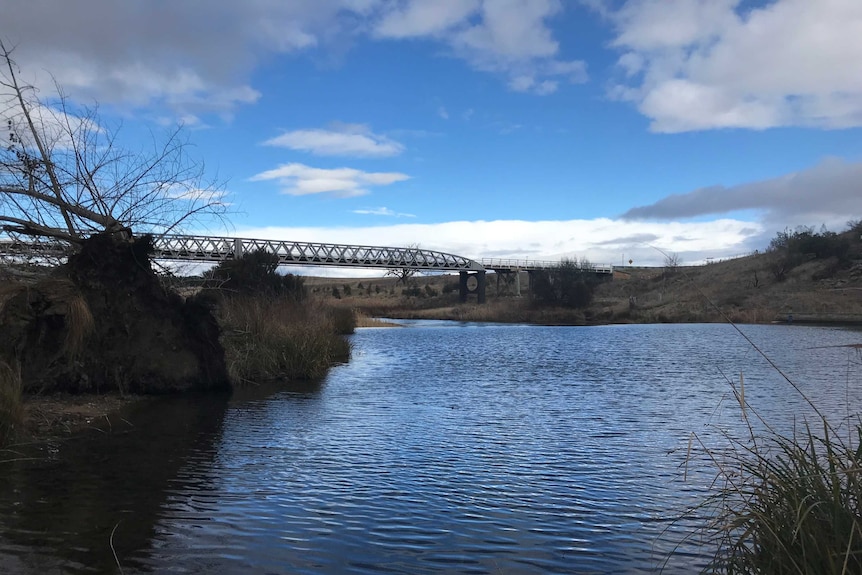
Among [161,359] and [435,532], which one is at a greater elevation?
[161,359]

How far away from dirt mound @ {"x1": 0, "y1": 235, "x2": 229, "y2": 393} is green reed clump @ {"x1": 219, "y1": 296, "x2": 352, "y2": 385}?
78.8 inches

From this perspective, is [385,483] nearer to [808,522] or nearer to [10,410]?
[10,410]

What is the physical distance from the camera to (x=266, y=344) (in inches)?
776

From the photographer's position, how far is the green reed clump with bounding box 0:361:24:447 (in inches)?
348

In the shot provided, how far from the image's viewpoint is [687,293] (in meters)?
70.2

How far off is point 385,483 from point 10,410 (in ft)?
17.2

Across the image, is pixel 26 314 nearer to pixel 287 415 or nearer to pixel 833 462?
pixel 287 415

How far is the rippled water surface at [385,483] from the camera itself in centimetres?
592

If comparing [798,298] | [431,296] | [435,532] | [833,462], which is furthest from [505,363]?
[431,296]

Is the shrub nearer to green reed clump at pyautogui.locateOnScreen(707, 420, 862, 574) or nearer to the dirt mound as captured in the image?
the dirt mound

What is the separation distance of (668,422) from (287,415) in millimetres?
7512

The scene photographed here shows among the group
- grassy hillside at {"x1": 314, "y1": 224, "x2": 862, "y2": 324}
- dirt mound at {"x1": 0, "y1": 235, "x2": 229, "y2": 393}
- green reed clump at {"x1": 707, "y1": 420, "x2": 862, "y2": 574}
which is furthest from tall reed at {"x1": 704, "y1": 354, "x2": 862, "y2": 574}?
grassy hillside at {"x1": 314, "y1": 224, "x2": 862, "y2": 324}

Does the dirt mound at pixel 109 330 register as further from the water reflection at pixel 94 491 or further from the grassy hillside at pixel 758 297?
the grassy hillside at pixel 758 297

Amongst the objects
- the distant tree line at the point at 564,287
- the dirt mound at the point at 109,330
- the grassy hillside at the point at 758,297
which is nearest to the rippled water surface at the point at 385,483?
the dirt mound at the point at 109,330
